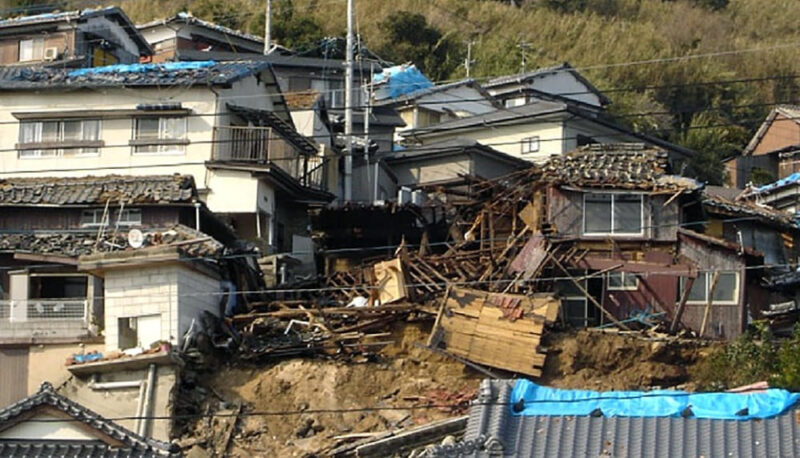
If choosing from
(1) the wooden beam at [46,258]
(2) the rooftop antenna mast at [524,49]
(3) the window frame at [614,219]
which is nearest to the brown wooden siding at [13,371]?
(1) the wooden beam at [46,258]

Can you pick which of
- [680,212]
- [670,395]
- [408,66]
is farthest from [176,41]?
[670,395]

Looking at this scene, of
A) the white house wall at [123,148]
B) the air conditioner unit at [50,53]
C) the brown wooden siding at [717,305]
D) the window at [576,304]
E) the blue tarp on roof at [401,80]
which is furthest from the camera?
the blue tarp on roof at [401,80]

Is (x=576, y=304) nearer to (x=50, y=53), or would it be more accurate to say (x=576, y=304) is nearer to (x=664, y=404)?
(x=664, y=404)

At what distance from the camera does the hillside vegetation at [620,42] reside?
6109cm

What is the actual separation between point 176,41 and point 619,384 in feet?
103

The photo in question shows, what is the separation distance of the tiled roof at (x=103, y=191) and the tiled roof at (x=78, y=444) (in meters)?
14.4

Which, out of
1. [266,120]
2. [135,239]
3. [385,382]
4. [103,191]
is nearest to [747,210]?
[266,120]

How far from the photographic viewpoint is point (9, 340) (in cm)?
3184

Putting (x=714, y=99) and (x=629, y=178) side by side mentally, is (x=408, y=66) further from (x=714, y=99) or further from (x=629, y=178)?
(x=629, y=178)

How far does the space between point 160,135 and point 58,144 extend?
108 inches

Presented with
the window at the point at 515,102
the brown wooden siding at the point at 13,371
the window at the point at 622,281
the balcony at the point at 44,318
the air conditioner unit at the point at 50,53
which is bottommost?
the brown wooden siding at the point at 13,371

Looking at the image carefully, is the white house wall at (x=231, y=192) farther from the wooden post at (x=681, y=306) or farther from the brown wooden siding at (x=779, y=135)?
the brown wooden siding at (x=779, y=135)

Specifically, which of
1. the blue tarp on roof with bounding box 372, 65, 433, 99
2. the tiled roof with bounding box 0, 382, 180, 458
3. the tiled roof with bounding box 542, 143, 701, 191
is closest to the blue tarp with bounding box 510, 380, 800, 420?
the tiled roof with bounding box 0, 382, 180, 458

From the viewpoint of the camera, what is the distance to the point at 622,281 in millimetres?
33469
